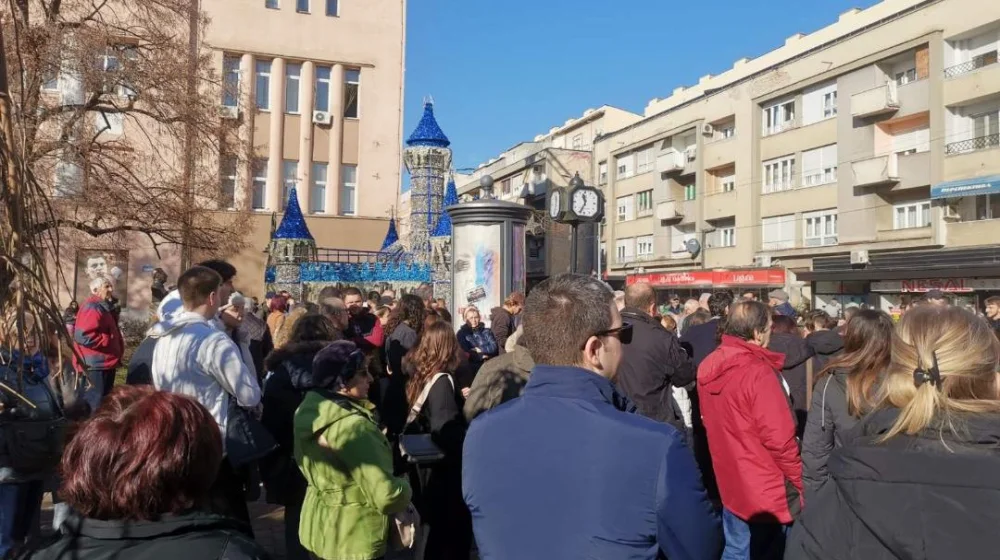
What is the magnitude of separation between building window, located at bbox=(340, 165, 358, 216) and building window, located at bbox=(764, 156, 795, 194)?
20.5 m

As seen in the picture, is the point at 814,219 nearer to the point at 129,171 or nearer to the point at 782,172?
the point at 782,172

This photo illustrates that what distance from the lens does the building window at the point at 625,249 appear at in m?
48.4

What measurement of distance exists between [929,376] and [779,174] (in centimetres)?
3722

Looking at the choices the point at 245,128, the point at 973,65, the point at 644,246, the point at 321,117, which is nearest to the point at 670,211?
the point at 644,246

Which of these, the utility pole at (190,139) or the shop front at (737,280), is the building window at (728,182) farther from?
the utility pole at (190,139)

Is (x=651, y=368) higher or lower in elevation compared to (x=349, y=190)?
lower

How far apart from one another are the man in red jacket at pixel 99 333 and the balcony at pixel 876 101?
3047 centimetres

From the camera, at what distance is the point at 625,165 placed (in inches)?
1935

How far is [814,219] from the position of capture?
34844mm

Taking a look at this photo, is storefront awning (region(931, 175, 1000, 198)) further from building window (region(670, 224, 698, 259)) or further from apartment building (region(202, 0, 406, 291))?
apartment building (region(202, 0, 406, 291))

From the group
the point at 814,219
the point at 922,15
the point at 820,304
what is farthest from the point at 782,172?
the point at 922,15

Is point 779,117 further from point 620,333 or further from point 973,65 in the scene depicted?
point 620,333

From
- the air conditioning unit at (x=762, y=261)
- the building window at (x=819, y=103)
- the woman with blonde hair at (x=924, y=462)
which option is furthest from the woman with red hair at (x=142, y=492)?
the air conditioning unit at (x=762, y=261)

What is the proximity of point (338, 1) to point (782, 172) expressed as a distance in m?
Answer: 22.1
